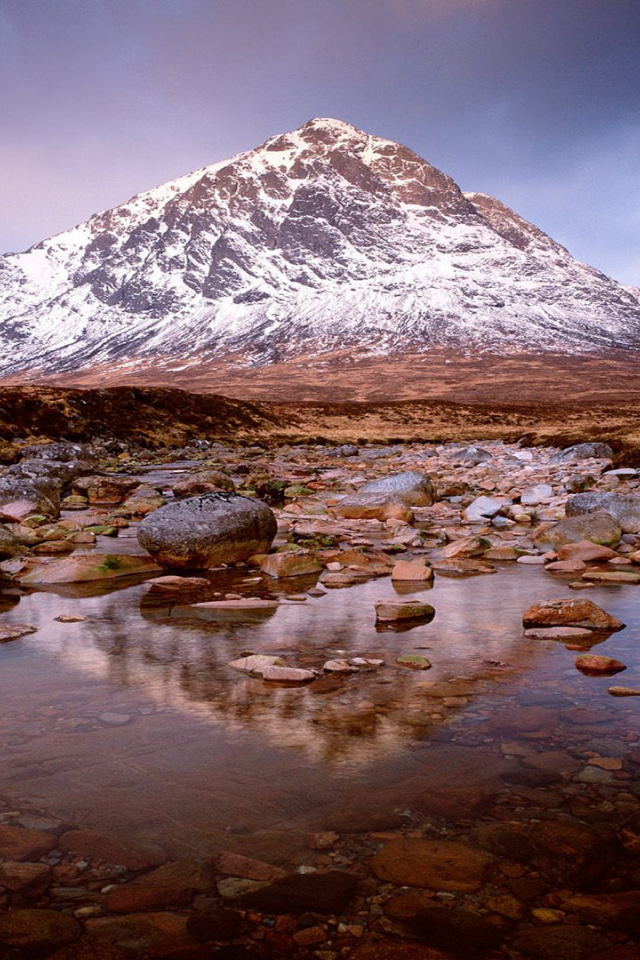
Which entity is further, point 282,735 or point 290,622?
point 290,622

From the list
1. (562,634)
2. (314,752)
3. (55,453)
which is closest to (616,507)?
(562,634)

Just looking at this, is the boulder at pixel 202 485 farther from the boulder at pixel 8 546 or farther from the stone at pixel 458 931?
the stone at pixel 458 931

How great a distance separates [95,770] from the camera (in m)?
4.36

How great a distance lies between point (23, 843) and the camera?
3.55m

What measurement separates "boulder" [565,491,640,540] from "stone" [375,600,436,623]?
618cm

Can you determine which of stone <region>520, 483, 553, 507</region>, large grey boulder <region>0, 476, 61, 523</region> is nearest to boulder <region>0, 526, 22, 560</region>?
large grey boulder <region>0, 476, 61, 523</region>

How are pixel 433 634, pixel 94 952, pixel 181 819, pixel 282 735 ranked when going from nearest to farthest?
pixel 94 952, pixel 181 819, pixel 282 735, pixel 433 634

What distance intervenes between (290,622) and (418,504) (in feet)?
32.2

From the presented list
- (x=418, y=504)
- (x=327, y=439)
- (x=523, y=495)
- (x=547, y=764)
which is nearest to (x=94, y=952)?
(x=547, y=764)

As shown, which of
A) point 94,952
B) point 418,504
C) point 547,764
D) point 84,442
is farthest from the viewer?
point 84,442

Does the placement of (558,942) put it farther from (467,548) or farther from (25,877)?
(467,548)

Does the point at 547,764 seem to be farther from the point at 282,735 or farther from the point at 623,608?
the point at 623,608

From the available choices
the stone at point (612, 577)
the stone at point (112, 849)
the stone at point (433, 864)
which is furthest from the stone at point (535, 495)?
the stone at point (112, 849)

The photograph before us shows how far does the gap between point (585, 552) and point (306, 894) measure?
9.11 m
